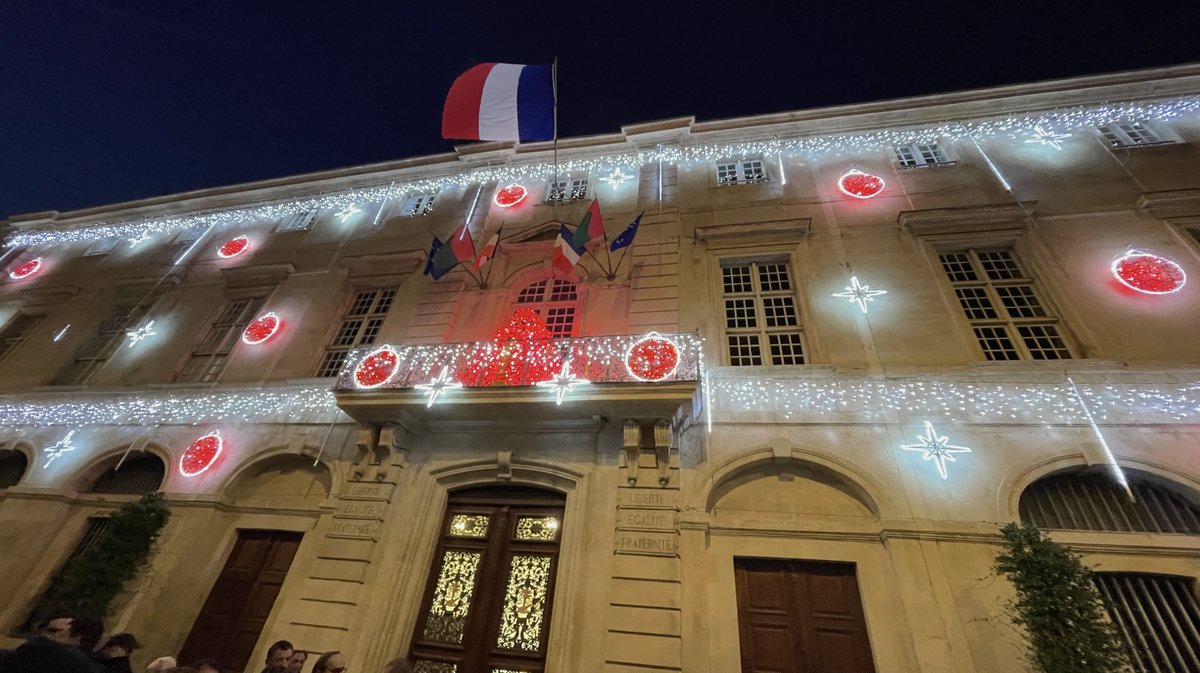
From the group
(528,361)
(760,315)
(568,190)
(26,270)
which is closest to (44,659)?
(528,361)

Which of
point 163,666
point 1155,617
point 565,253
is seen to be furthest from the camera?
point 565,253

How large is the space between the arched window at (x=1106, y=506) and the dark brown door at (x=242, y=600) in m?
11.8

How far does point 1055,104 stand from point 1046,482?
10.3 meters

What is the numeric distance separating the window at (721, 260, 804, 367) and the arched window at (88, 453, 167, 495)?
12.2 m

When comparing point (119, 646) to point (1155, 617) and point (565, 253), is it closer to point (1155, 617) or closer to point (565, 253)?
point (565, 253)

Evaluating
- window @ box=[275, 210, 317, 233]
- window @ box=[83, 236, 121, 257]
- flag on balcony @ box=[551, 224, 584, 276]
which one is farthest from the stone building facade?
window @ box=[83, 236, 121, 257]

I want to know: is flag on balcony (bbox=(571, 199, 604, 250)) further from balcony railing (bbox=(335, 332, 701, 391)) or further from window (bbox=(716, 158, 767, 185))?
window (bbox=(716, 158, 767, 185))

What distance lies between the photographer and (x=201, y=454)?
949 centimetres

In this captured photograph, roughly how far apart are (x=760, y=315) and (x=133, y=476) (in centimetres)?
1388

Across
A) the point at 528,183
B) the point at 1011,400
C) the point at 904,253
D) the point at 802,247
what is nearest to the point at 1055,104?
the point at 904,253

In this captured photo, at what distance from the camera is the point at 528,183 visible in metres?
13.8

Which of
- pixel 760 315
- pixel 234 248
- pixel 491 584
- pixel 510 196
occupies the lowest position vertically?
pixel 491 584

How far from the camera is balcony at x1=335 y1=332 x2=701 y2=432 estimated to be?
23.9 ft

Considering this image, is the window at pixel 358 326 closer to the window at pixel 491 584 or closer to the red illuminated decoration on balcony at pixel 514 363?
the red illuminated decoration on balcony at pixel 514 363
